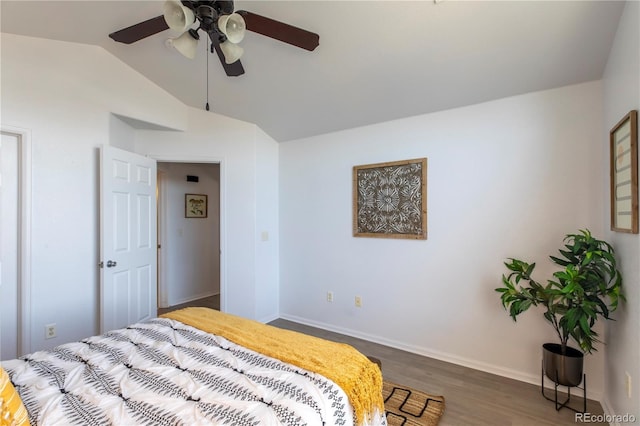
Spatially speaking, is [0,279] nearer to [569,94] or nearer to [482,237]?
[482,237]

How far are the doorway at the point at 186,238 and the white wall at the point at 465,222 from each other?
1.77 metres

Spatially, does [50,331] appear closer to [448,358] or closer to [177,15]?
[177,15]

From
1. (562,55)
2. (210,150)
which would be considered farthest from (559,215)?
(210,150)

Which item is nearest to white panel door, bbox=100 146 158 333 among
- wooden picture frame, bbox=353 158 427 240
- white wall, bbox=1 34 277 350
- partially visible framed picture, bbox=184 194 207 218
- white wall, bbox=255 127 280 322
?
white wall, bbox=1 34 277 350

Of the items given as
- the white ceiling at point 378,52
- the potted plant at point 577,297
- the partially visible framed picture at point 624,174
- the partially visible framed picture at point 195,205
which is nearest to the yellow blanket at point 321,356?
the potted plant at point 577,297

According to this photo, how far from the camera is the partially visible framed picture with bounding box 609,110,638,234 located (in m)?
1.49

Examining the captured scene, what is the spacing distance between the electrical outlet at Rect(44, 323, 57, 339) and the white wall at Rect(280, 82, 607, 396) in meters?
2.32

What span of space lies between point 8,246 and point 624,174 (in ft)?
13.6

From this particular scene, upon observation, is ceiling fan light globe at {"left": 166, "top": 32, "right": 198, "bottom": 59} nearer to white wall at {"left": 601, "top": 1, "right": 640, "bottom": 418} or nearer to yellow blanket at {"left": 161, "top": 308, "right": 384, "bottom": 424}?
yellow blanket at {"left": 161, "top": 308, "right": 384, "bottom": 424}

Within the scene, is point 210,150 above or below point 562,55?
below

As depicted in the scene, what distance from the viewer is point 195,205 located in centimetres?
468

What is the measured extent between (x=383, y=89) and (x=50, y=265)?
3.12 metres

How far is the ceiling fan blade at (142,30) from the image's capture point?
1546mm

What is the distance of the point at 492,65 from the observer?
2.15 m
